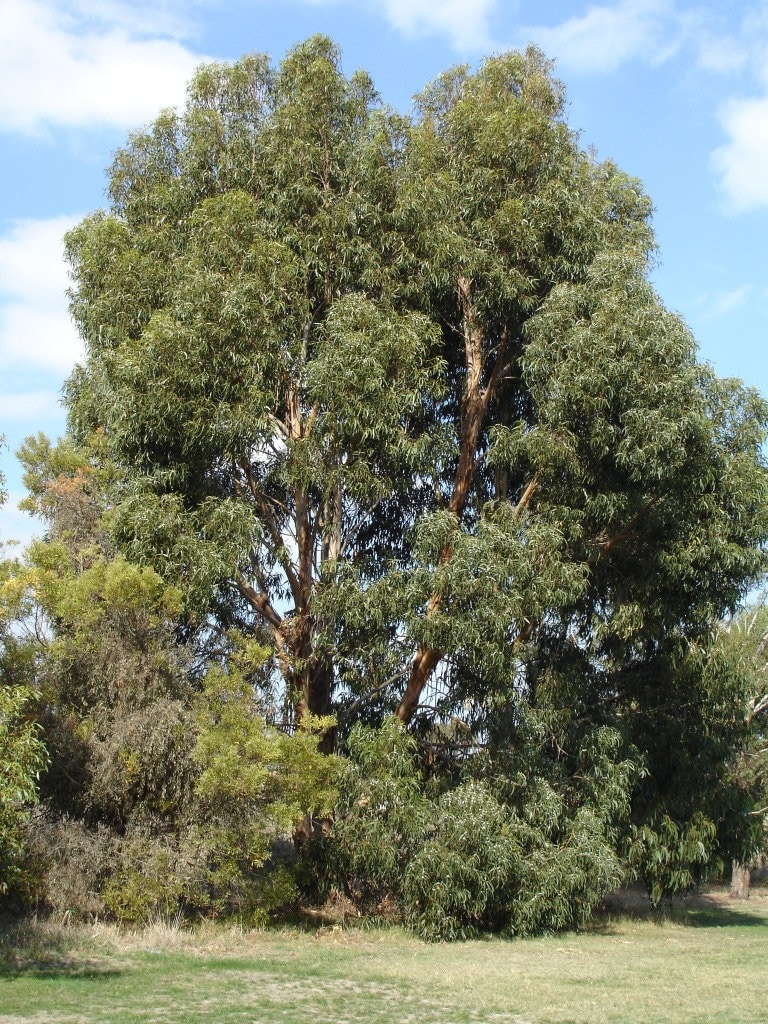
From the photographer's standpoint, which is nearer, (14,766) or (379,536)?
(14,766)

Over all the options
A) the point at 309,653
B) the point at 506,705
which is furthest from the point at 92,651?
the point at 506,705

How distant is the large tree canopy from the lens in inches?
602

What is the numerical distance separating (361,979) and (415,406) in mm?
8331

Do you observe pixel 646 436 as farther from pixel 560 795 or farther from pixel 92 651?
pixel 92 651

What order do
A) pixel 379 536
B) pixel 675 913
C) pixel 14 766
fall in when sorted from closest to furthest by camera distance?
pixel 14 766 < pixel 379 536 < pixel 675 913

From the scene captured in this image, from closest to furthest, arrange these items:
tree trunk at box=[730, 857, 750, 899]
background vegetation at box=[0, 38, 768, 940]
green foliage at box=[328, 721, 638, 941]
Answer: background vegetation at box=[0, 38, 768, 940], green foliage at box=[328, 721, 638, 941], tree trunk at box=[730, 857, 750, 899]

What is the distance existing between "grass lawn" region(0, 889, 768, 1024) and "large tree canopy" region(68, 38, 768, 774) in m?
3.75

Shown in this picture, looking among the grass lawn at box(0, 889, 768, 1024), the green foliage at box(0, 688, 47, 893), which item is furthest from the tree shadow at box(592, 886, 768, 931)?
the green foliage at box(0, 688, 47, 893)

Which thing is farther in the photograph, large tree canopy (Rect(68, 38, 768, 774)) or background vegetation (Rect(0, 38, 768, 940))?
Result: large tree canopy (Rect(68, 38, 768, 774))

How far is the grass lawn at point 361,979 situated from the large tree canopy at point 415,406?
3.75 meters


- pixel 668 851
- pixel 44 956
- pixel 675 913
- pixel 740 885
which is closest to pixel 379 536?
pixel 668 851

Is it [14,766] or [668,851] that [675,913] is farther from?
[14,766]

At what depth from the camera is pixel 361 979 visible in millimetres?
11695

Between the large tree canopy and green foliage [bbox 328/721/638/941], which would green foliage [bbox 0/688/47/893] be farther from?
green foliage [bbox 328/721/638/941]
